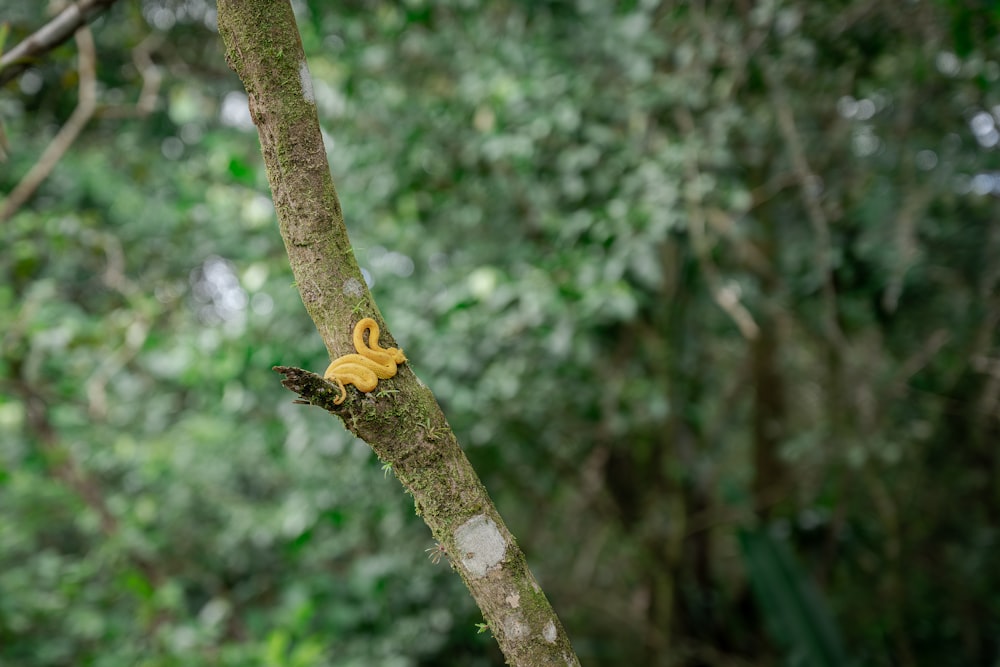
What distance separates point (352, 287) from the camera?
0.86 metres

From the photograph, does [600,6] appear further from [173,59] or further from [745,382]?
[745,382]

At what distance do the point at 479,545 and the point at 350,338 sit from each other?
277mm

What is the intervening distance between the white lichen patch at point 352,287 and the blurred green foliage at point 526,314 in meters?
1.27

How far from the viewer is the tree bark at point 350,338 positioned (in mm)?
833

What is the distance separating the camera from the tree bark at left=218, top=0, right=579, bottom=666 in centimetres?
83

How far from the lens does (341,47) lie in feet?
Result: 9.28

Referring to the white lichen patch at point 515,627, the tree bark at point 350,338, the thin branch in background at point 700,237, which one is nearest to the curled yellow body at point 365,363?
the tree bark at point 350,338

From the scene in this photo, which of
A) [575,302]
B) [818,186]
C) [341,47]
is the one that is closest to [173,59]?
[341,47]

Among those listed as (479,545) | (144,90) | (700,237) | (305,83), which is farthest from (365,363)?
(144,90)

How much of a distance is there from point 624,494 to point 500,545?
2.92 m

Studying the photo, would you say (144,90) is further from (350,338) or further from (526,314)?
(350,338)

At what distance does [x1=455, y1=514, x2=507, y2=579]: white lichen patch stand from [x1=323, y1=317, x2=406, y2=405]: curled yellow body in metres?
0.19

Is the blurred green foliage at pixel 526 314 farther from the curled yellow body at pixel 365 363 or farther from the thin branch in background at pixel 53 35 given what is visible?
the curled yellow body at pixel 365 363

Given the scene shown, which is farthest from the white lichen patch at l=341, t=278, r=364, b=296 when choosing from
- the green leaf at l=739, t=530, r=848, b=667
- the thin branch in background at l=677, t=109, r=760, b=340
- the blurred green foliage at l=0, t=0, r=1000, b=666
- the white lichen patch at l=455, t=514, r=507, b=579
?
the green leaf at l=739, t=530, r=848, b=667
